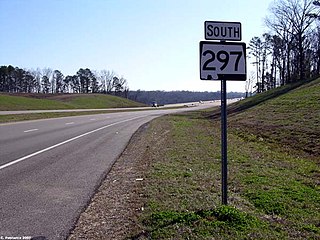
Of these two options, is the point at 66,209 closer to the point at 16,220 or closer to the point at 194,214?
the point at 16,220

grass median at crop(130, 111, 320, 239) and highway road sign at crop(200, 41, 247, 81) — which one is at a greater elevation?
highway road sign at crop(200, 41, 247, 81)

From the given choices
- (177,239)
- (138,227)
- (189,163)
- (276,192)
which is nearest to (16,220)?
(138,227)

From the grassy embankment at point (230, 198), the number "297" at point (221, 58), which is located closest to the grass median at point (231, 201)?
the grassy embankment at point (230, 198)

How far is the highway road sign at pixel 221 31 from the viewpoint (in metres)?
6.00

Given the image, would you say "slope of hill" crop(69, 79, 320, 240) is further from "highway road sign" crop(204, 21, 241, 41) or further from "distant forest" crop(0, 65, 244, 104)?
"distant forest" crop(0, 65, 244, 104)

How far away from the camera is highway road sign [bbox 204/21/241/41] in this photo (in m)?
6.00

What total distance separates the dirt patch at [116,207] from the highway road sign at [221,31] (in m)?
2.85

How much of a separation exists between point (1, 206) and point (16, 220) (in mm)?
934

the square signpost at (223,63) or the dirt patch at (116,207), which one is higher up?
the square signpost at (223,63)

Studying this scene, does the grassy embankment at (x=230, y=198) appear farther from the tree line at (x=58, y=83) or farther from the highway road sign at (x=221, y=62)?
the tree line at (x=58, y=83)

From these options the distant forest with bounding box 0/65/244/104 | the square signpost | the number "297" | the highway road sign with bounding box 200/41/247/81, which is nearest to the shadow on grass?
the square signpost

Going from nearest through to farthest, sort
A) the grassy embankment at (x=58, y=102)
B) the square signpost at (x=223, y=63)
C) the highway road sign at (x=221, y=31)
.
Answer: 1. the square signpost at (x=223, y=63)
2. the highway road sign at (x=221, y=31)
3. the grassy embankment at (x=58, y=102)

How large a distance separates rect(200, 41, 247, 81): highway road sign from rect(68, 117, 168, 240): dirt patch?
92.1 inches

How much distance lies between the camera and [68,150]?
1480 cm
